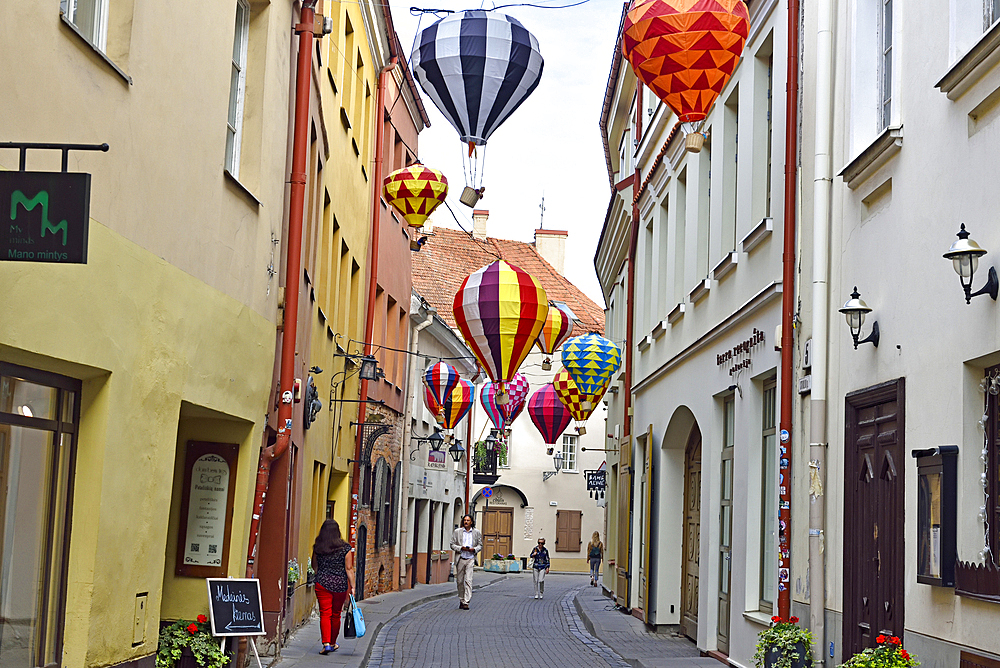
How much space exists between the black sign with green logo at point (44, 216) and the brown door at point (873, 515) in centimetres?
575

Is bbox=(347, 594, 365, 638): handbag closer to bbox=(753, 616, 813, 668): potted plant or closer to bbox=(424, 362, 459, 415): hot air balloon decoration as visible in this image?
bbox=(753, 616, 813, 668): potted plant

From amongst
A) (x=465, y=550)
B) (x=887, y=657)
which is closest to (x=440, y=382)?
(x=465, y=550)

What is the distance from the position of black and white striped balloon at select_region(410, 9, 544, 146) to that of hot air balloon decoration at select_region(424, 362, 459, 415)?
15.9 meters

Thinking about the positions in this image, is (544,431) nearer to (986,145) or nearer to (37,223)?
(986,145)

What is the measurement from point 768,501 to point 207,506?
18.9 ft

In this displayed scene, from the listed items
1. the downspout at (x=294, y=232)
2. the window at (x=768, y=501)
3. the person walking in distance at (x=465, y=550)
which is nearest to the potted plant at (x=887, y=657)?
the window at (x=768, y=501)

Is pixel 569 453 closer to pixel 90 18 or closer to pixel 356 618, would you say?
pixel 356 618

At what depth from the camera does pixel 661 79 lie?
9.52 metres

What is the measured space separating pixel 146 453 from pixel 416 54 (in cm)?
540

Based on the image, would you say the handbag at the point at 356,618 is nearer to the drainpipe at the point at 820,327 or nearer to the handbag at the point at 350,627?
the handbag at the point at 350,627

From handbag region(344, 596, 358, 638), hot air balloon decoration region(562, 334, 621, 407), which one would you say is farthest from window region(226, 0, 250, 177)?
hot air balloon decoration region(562, 334, 621, 407)

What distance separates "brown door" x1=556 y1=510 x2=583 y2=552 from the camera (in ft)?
174

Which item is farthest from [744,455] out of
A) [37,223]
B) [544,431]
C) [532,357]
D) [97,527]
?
[532,357]

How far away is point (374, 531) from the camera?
2495cm
